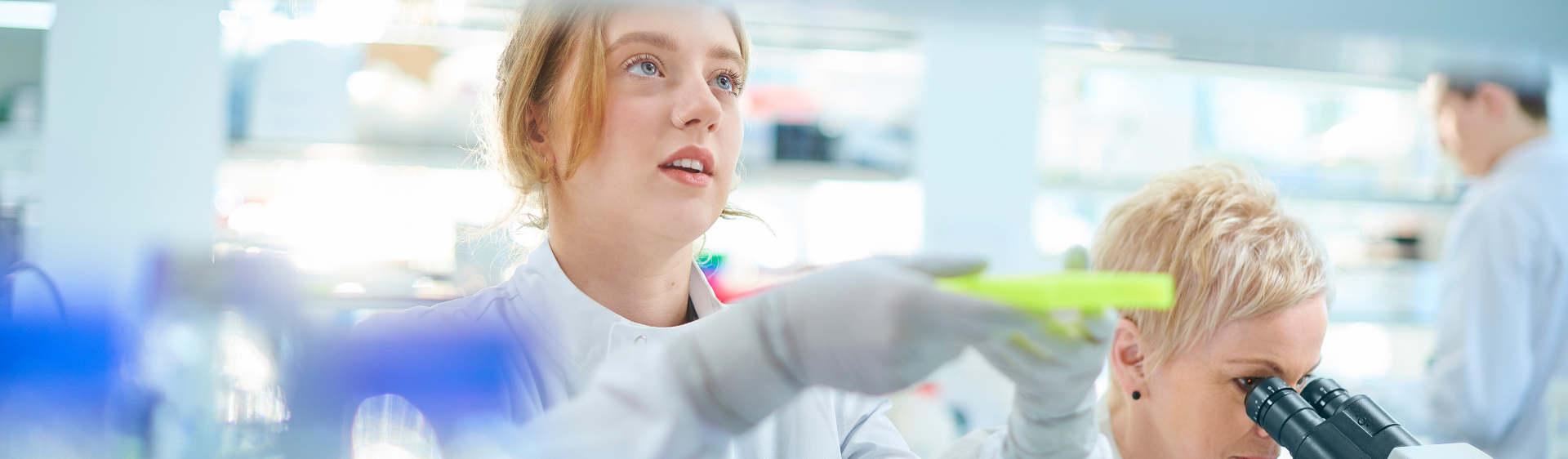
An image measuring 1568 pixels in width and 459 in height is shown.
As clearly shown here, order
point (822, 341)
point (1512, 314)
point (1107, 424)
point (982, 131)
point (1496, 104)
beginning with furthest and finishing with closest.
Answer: point (982, 131)
point (1512, 314)
point (1496, 104)
point (1107, 424)
point (822, 341)

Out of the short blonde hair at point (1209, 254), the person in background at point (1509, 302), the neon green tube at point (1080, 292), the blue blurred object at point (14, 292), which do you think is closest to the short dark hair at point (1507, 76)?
the short blonde hair at point (1209, 254)

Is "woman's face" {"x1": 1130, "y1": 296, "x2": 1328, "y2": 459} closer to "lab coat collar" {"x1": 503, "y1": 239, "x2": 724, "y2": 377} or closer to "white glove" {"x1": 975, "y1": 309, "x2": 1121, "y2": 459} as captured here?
"white glove" {"x1": 975, "y1": 309, "x2": 1121, "y2": 459}

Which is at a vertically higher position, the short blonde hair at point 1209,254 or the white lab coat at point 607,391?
the short blonde hair at point 1209,254

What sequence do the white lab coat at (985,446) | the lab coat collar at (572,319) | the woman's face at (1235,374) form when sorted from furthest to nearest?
1. the woman's face at (1235,374)
2. the white lab coat at (985,446)
3. the lab coat collar at (572,319)

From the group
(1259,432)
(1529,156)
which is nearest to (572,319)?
(1259,432)

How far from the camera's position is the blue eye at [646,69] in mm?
646

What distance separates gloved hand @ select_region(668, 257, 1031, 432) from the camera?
0.55 m

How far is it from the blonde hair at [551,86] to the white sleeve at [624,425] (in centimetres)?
19

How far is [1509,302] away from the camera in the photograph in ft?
6.60

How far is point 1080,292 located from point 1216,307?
2.52 feet

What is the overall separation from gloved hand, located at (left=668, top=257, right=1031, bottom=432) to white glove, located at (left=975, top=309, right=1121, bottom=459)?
5cm

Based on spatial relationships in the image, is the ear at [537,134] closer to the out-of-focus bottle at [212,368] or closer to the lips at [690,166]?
the lips at [690,166]

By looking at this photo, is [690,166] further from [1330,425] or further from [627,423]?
[1330,425]

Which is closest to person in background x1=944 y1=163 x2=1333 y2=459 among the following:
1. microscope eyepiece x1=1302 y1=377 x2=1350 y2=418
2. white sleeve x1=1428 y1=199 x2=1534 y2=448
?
microscope eyepiece x1=1302 y1=377 x2=1350 y2=418
